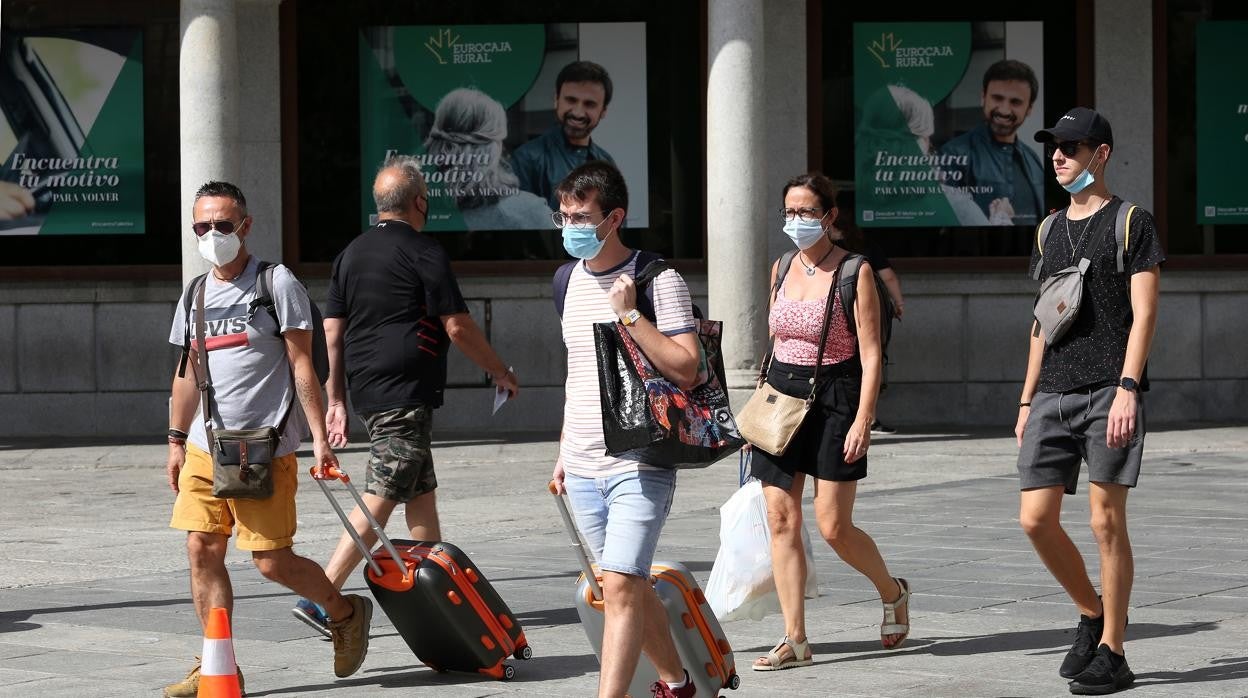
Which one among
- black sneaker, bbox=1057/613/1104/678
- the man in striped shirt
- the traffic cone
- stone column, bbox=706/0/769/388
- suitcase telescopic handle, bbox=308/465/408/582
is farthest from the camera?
stone column, bbox=706/0/769/388

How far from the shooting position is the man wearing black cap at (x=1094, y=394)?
Answer: 6199 mm

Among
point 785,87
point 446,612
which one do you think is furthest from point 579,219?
point 785,87

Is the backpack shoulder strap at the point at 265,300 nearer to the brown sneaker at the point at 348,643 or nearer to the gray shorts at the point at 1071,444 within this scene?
the brown sneaker at the point at 348,643

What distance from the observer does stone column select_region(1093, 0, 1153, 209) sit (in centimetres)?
1666

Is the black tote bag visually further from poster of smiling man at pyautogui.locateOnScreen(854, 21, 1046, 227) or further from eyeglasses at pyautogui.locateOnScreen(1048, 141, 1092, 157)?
poster of smiling man at pyautogui.locateOnScreen(854, 21, 1046, 227)

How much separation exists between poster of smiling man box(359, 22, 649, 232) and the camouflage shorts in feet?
30.6

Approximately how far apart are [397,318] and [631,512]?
2212 millimetres

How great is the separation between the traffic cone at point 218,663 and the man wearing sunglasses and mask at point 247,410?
140 cm

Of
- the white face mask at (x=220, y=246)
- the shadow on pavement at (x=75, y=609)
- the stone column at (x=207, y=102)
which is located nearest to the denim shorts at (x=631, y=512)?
the white face mask at (x=220, y=246)

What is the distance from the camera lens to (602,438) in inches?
219

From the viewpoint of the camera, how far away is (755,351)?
15.0 metres

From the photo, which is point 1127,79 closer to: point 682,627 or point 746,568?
point 746,568

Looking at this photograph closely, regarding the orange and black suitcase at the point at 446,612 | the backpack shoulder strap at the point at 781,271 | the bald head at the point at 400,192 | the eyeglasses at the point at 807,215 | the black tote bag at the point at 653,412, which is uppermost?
the bald head at the point at 400,192

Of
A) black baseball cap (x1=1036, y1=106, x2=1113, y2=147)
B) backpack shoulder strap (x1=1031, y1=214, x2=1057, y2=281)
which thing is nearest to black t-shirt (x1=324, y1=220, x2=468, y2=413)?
backpack shoulder strap (x1=1031, y1=214, x2=1057, y2=281)
